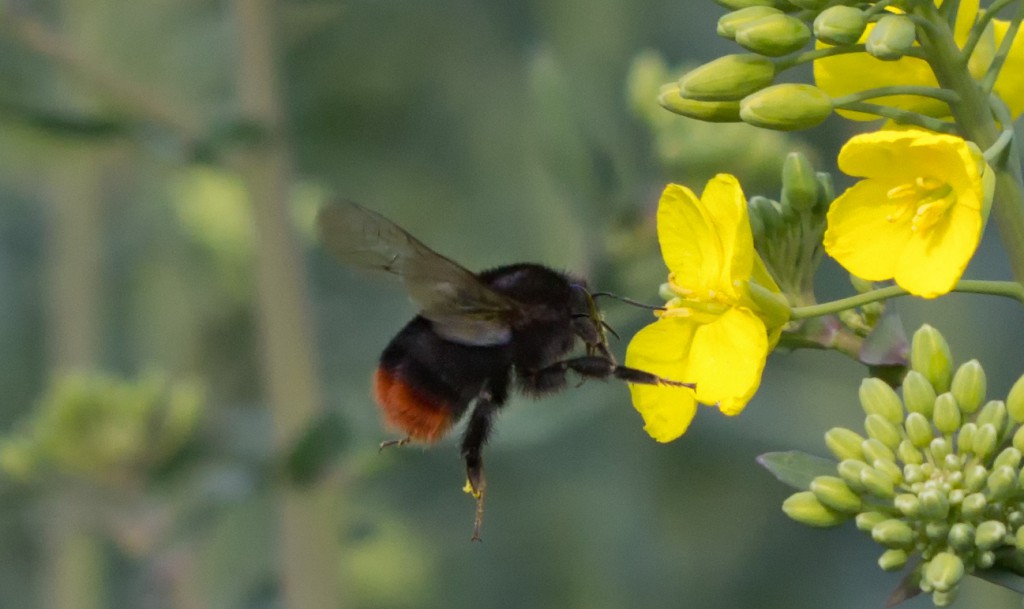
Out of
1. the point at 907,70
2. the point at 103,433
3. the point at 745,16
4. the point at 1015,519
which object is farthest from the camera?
the point at 103,433

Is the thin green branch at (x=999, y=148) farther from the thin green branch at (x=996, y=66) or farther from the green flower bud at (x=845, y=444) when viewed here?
the green flower bud at (x=845, y=444)

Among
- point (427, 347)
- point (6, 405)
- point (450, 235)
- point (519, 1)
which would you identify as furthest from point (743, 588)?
point (6, 405)

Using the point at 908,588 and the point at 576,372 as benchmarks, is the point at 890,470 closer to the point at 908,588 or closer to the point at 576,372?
the point at 908,588

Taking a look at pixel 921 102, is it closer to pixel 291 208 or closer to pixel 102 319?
pixel 291 208

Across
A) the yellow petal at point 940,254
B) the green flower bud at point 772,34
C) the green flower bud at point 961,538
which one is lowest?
the green flower bud at point 961,538

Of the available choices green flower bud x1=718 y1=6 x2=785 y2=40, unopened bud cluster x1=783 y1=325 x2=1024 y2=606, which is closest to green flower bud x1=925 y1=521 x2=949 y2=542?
unopened bud cluster x1=783 y1=325 x2=1024 y2=606

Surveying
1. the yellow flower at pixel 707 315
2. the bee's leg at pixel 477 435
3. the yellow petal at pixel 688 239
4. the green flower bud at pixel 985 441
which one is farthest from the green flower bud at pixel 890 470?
the bee's leg at pixel 477 435

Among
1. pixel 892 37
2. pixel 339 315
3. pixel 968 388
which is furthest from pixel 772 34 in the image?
pixel 339 315
